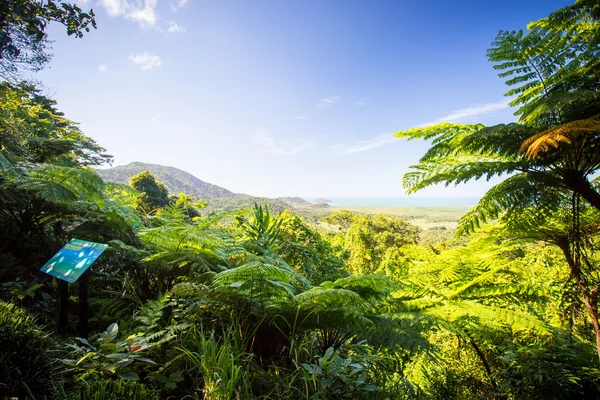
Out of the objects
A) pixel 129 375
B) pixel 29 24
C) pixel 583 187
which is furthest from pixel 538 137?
pixel 29 24

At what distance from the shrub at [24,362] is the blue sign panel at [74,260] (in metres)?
0.30

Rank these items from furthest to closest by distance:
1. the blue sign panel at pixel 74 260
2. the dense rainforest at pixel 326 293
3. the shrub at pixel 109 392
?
the blue sign panel at pixel 74 260 < the dense rainforest at pixel 326 293 < the shrub at pixel 109 392

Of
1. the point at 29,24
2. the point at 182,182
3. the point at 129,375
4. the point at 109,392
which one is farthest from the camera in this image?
the point at 182,182

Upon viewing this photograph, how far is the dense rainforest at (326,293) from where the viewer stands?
51.3 inches

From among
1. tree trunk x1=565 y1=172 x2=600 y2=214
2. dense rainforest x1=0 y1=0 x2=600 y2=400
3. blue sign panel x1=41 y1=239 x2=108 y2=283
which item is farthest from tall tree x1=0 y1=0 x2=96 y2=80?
tree trunk x1=565 y1=172 x2=600 y2=214

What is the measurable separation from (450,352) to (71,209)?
5358 mm

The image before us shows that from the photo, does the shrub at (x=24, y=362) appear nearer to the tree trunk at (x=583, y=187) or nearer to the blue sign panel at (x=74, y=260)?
the blue sign panel at (x=74, y=260)

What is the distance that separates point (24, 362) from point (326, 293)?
1.44m

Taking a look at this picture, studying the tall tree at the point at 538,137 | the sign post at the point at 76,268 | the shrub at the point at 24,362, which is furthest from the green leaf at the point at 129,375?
the tall tree at the point at 538,137

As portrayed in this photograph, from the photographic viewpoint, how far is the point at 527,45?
206cm

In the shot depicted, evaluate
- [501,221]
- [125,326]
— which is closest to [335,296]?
[125,326]

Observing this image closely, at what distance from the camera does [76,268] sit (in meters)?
1.53

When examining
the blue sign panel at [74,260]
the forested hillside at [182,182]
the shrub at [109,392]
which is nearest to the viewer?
the shrub at [109,392]

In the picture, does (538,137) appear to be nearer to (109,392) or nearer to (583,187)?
(583,187)
